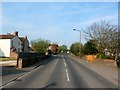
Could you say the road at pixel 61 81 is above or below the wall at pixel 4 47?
below

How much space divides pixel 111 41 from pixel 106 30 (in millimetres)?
8309

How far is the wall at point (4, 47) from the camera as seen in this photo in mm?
83981

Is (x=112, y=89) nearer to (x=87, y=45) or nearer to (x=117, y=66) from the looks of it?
(x=117, y=66)

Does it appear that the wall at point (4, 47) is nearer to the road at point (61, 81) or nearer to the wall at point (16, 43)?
the wall at point (16, 43)

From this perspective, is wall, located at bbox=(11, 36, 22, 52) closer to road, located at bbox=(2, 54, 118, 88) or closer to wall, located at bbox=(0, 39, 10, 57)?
wall, located at bbox=(0, 39, 10, 57)

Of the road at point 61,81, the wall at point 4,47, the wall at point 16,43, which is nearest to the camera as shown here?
the road at point 61,81

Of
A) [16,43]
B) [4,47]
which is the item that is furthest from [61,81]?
[16,43]

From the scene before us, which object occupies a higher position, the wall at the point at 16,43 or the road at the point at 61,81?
the wall at the point at 16,43

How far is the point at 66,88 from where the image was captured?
50.0 feet

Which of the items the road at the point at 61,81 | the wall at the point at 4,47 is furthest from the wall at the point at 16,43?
the road at the point at 61,81

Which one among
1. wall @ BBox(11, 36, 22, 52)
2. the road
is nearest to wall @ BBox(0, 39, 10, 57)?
wall @ BBox(11, 36, 22, 52)

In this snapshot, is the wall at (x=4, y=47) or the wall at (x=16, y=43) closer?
the wall at (x=4, y=47)

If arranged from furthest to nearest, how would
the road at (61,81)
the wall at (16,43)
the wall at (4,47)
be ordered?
the wall at (16,43)
the wall at (4,47)
the road at (61,81)

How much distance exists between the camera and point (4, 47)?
8538 centimetres
